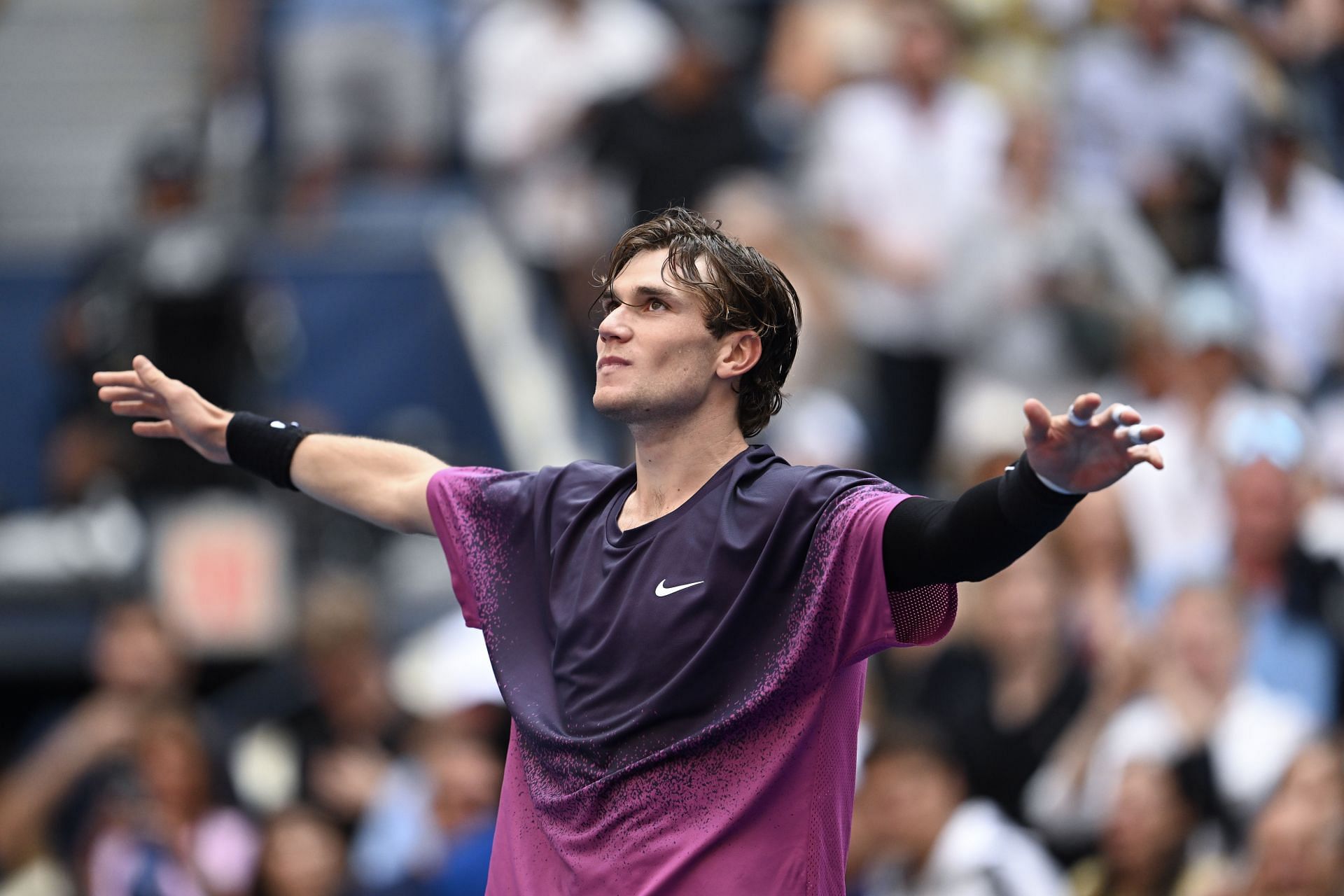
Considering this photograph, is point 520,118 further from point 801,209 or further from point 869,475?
point 869,475

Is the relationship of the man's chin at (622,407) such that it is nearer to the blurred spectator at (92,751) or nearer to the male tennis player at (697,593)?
the male tennis player at (697,593)

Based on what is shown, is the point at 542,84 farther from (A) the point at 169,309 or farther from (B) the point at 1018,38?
(B) the point at 1018,38

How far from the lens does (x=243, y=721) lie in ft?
28.2

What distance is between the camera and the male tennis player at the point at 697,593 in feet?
10.8

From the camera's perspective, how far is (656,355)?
11.8ft

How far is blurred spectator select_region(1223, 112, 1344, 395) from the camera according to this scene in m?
8.59

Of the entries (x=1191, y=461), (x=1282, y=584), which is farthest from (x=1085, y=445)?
(x=1191, y=461)

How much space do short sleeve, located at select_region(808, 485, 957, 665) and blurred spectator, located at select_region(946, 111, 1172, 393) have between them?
524 cm

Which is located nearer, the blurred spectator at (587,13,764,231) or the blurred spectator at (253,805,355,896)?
the blurred spectator at (253,805,355,896)

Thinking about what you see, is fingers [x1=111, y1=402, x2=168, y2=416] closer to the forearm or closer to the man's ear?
the forearm

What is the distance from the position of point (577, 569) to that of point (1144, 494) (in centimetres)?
451

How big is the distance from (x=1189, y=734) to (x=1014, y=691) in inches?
25.9

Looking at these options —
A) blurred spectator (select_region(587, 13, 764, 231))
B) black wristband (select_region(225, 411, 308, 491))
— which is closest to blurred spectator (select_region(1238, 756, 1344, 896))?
black wristband (select_region(225, 411, 308, 491))

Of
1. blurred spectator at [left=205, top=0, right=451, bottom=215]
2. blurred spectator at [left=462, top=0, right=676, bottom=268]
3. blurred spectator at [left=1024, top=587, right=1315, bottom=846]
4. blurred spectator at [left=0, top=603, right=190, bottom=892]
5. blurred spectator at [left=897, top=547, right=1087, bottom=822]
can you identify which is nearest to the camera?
blurred spectator at [left=1024, top=587, right=1315, bottom=846]
